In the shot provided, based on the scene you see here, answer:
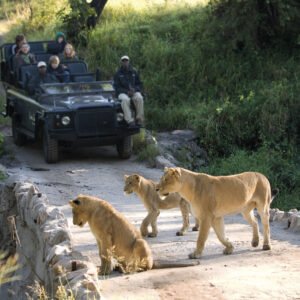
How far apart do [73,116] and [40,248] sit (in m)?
5.52

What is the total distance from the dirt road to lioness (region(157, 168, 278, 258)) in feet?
0.99

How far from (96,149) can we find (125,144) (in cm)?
136

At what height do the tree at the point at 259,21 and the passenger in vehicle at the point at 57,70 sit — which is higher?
the tree at the point at 259,21

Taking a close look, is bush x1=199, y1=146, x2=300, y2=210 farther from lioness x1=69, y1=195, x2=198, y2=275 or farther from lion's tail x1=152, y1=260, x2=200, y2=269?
lioness x1=69, y1=195, x2=198, y2=275

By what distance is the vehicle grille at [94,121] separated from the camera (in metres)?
15.3

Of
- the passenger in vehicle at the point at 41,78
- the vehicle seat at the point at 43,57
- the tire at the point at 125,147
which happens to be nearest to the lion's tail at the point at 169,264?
the tire at the point at 125,147

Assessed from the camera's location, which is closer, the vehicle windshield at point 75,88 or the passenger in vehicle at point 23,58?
the vehicle windshield at point 75,88

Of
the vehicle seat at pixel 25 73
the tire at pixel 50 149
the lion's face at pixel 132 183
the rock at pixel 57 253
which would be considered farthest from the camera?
the vehicle seat at pixel 25 73

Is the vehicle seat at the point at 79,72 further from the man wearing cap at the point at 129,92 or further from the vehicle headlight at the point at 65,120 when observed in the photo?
the vehicle headlight at the point at 65,120

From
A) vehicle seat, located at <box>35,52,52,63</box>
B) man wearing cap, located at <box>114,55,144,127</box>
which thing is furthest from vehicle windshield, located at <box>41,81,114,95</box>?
vehicle seat, located at <box>35,52,52,63</box>

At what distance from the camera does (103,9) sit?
981 inches

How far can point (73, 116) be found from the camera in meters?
15.3

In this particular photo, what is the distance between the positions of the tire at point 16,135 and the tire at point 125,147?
229cm

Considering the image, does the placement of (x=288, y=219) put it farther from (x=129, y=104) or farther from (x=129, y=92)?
(x=129, y=92)
